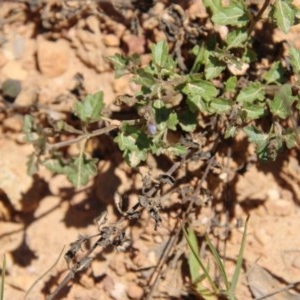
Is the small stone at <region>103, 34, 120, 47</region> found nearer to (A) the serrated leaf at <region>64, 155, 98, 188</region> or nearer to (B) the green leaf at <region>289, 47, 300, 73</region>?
(A) the serrated leaf at <region>64, 155, 98, 188</region>

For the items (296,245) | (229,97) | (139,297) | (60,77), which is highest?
(229,97)

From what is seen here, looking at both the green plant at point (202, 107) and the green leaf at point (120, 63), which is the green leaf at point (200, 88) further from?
the green leaf at point (120, 63)

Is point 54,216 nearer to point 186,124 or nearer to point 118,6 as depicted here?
point 186,124

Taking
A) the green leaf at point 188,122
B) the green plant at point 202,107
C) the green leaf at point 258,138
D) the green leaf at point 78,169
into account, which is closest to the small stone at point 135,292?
the green plant at point 202,107

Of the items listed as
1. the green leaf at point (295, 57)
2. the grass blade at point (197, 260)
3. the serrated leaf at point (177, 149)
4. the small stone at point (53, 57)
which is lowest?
the grass blade at point (197, 260)

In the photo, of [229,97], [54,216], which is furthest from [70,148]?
[229,97]

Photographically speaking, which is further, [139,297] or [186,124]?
[139,297]
